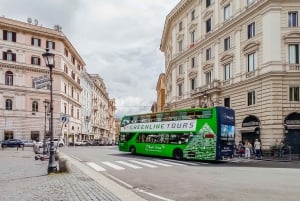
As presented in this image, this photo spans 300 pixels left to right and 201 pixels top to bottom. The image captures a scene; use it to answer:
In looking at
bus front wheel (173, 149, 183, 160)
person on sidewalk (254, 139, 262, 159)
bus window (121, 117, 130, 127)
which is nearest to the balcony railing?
person on sidewalk (254, 139, 262, 159)

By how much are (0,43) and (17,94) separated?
902 centimetres

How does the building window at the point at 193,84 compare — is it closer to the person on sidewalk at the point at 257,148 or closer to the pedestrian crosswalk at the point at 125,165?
the person on sidewalk at the point at 257,148

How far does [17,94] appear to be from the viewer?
61562 mm

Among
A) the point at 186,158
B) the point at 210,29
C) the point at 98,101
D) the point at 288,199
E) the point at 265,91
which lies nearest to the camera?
the point at 288,199

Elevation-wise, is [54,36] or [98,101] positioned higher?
[54,36]

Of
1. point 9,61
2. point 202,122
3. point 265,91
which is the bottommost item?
point 202,122

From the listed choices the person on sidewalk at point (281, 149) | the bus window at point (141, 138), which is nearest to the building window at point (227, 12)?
the person on sidewalk at point (281, 149)

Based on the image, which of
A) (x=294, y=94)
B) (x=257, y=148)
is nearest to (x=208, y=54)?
(x=294, y=94)

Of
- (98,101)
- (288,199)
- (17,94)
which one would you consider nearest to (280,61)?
(288,199)

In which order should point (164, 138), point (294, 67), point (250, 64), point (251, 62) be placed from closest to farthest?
1. point (164, 138)
2. point (294, 67)
3. point (251, 62)
4. point (250, 64)

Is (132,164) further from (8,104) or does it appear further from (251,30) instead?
(8,104)

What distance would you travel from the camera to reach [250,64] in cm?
3409

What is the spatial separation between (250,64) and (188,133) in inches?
531

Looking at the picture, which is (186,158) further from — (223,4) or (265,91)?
(223,4)
